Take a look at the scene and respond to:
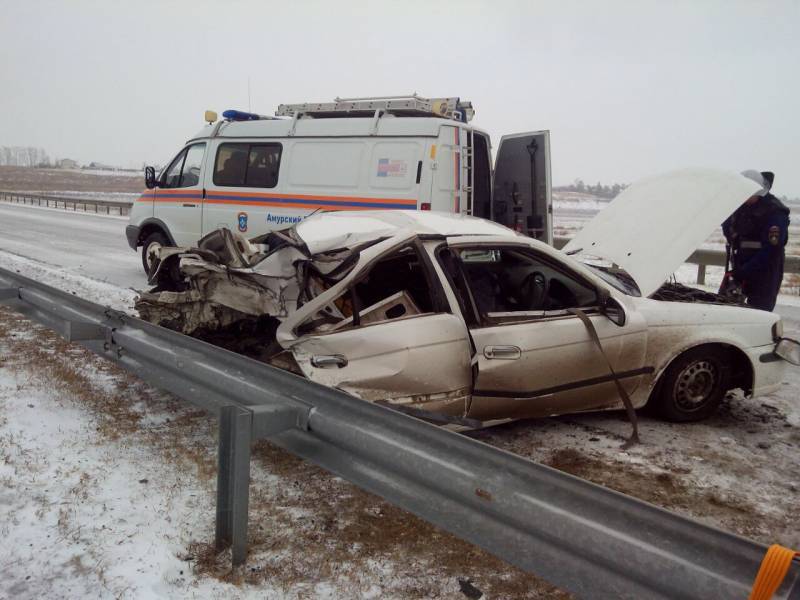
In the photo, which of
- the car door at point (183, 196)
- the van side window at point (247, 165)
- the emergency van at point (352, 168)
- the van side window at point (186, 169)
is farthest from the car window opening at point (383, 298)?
the van side window at point (186, 169)

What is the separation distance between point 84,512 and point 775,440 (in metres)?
4.39

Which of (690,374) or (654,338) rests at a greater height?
(654,338)

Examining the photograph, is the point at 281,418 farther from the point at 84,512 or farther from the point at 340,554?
the point at 84,512

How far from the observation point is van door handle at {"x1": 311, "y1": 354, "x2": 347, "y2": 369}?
3.69m

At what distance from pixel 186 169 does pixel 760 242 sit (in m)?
8.04

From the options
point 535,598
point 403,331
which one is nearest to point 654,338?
point 403,331

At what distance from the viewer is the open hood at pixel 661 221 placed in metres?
5.33

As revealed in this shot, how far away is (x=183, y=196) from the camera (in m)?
10.3

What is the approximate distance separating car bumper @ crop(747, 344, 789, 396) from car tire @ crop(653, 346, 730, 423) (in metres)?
0.19

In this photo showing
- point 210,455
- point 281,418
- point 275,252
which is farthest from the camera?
point 275,252

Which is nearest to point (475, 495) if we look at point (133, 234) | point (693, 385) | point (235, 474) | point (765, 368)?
point (235, 474)

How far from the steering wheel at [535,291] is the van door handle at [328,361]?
1.47 metres

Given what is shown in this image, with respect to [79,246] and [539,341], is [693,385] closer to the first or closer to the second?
[539,341]

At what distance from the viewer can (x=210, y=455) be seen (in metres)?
3.79
